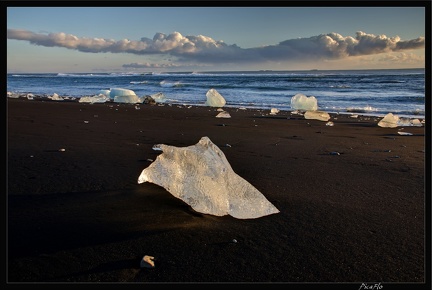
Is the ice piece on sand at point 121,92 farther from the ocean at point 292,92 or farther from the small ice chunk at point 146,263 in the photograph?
the small ice chunk at point 146,263

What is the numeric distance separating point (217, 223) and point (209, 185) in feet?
0.89

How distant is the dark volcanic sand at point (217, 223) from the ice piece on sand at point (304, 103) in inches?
288

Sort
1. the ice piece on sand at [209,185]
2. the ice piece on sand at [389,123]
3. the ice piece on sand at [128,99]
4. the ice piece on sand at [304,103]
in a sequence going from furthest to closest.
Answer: the ice piece on sand at [128,99] < the ice piece on sand at [304,103] < the ice piece on sand at [389,123] < the ice piece on sand at [209,185]

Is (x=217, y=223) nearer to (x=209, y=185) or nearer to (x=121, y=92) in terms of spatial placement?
(x=209, y=185)

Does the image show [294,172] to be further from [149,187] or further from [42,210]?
[42,210]

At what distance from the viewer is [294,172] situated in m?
3.67

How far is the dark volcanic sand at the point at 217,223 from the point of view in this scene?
1807mm

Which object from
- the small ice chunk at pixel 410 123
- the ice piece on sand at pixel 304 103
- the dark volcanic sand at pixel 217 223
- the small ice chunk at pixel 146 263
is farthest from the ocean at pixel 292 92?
the small ice chunk at pixel 146 263

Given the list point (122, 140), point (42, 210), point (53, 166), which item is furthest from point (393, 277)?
point (122, 140)

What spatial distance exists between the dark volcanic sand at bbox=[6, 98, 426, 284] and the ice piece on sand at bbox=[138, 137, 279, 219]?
0.25 ft

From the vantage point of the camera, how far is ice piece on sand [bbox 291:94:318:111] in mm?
11758

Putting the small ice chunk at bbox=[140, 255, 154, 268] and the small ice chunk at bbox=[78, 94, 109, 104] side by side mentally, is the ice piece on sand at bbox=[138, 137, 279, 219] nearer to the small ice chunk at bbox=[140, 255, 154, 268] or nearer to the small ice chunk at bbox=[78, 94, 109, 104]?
the small ice chunk at bbox=[140, 255, 154, 268]

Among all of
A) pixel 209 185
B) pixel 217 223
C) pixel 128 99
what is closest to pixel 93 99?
pixel 128 99

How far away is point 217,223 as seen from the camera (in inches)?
92.6
